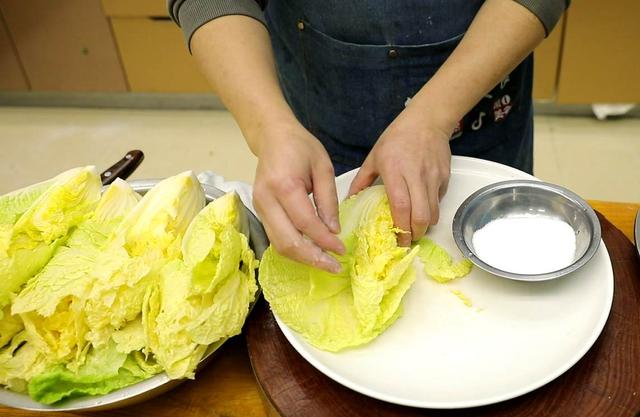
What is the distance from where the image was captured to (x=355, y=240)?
100 cm

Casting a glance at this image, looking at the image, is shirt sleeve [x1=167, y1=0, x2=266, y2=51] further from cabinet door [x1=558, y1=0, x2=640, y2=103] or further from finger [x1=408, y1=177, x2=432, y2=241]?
cabinet door [x1=558, y1=0, x2=640, y2=103]

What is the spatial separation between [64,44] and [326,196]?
2687 millimetres

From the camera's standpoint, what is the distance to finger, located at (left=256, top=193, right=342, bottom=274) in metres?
0.86

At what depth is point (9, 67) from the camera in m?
3.25

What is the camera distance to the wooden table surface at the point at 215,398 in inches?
35.4

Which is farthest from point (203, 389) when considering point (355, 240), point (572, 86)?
point (572, 86)

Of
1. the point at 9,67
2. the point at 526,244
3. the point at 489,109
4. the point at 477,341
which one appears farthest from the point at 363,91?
the point at 9,67

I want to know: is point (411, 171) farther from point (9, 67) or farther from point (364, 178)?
point (9, 67)

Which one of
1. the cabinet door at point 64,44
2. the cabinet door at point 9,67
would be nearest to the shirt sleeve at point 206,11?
the cabinet door at point 64,44

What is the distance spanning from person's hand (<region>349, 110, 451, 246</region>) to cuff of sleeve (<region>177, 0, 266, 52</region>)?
0.38 meters

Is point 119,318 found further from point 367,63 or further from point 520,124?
point 520,124

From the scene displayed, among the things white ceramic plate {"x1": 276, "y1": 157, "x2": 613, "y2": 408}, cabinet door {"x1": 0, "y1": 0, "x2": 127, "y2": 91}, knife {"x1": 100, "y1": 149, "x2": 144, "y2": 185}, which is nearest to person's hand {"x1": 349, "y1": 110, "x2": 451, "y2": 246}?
white ceramic plate {"x1": 276, "y1": 157, "x2": 613, "y2": 408}

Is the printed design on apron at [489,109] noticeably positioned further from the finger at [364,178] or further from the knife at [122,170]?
the knife at [122,170]

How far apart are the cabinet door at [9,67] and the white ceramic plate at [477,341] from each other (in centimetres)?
293
